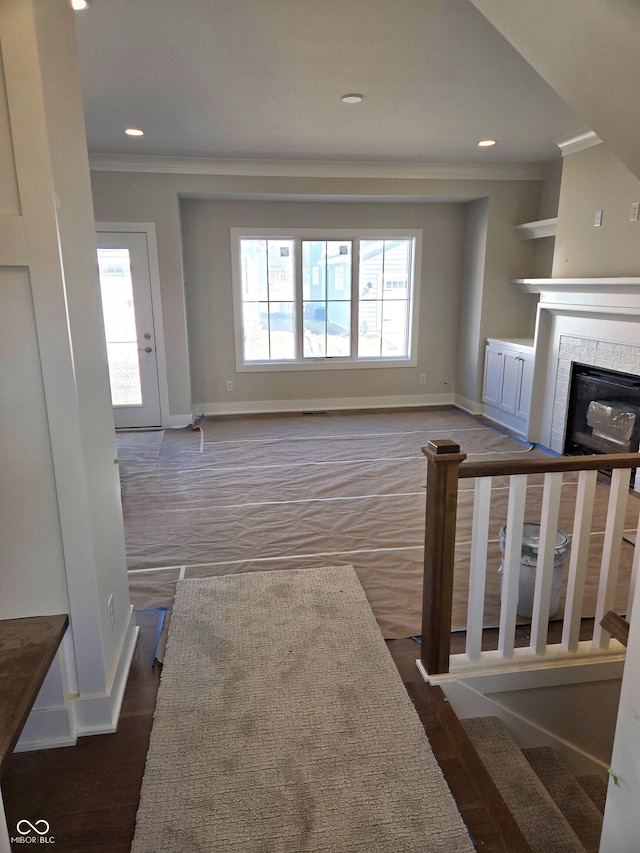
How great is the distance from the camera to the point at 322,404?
633 centimetres

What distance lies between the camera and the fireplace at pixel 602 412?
381 cm

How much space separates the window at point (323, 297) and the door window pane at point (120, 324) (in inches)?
44.3

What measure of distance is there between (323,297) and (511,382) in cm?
228

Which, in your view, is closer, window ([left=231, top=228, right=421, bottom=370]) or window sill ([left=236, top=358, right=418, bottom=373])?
window ([left=231, top=228, right=421, bottom=370])

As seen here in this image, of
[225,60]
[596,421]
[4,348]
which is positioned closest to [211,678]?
[4,348]

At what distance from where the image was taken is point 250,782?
5.10 feet

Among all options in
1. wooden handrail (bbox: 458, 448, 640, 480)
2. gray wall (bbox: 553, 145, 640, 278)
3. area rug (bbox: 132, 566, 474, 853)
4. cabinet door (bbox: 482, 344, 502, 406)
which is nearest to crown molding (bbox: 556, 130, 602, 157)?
gray wall (bbox: 553, 145, 640, 278)

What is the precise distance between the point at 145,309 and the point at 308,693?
14.5ft

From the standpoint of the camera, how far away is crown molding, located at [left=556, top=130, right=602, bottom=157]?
4.06 meters

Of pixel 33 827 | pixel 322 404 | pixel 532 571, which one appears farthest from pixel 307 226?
pixel 33 827

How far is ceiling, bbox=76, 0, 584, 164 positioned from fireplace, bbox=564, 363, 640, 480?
1.91m

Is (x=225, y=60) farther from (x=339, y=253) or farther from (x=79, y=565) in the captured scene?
(x=339, y=253)

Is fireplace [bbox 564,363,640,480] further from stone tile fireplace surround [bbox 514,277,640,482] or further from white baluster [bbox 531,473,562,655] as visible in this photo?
white baluster [bbox 531,473,562,655]

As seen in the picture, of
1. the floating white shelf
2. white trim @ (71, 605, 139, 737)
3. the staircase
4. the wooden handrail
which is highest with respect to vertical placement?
the floating white shelf
